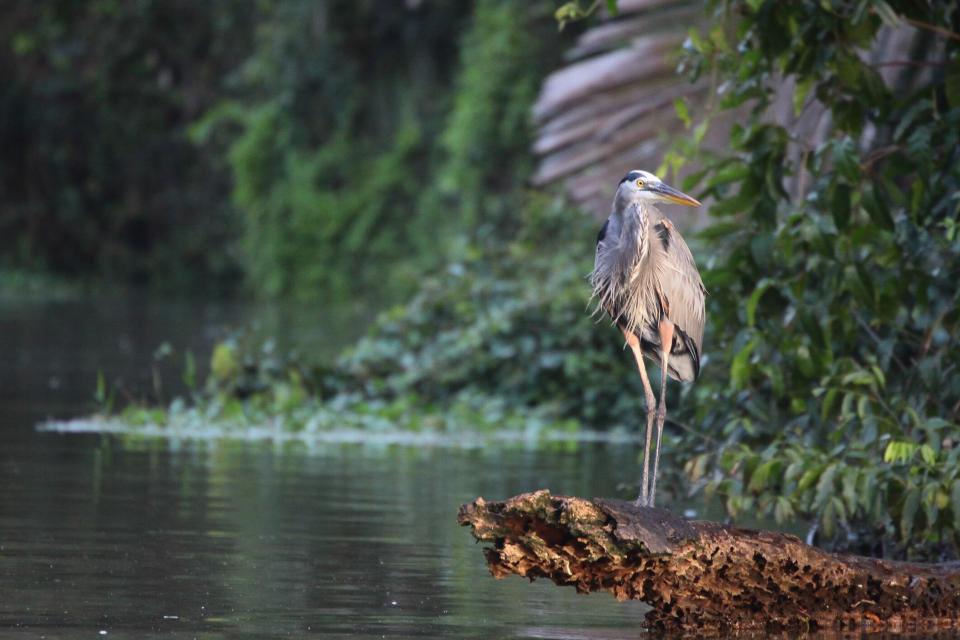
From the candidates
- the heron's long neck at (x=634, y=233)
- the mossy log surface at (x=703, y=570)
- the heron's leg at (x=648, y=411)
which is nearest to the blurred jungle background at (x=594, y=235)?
the heron's leg at (x=648, y=411)

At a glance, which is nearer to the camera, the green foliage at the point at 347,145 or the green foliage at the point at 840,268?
the green foliage at the point at 840,268

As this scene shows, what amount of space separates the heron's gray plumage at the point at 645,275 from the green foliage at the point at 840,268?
2.96ft

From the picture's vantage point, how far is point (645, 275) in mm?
7402

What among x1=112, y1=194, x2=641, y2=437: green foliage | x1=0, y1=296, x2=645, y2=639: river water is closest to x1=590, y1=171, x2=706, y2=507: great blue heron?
x1=0, y1=296, x2=645, y2=639: river water

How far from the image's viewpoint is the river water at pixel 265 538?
22.0 ft

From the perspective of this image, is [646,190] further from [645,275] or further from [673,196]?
[645,275]

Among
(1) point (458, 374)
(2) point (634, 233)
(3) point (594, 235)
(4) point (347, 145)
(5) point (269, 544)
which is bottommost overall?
(5) point (269, 544)

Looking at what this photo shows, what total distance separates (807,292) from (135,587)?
12.7 feet

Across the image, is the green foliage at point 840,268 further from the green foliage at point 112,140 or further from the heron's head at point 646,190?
the green foliage at point 112,140

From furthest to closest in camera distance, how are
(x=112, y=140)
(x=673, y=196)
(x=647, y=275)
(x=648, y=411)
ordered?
(x=112, y=140)
(x=648, y=411)
(x=647, y=275)
(x=673, y=196)

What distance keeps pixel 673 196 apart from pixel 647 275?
15.7 inches

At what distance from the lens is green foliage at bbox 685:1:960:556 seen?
818 cm

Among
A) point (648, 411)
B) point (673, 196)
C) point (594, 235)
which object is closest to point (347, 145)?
point (594, 235)

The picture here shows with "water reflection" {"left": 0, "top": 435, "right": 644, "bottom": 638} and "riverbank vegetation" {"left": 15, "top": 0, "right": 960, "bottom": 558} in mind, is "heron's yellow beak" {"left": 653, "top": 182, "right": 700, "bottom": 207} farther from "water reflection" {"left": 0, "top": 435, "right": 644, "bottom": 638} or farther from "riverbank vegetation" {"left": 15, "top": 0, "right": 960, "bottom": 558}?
"water reflection" {"left": 0, "top": 435, "right": 644, "bottom": 638}
